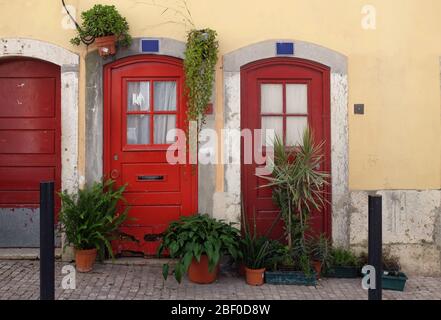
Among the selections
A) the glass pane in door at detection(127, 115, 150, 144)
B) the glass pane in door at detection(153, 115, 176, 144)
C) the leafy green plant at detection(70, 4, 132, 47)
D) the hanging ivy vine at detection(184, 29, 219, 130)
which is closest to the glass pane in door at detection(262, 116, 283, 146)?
the hanging ivy vine at detection(184, 29, 219, 130)

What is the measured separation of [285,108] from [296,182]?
104 cm

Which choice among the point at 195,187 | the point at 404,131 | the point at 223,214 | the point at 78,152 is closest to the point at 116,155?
the point at 78,152

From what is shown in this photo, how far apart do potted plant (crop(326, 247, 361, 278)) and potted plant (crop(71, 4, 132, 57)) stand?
3.53 meters

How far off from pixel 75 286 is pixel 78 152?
1.60 meters

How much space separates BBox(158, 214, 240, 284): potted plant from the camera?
16.4 feet

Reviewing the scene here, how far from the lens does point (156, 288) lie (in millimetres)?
5152

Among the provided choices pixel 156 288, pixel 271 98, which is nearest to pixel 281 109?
pixel 271 98

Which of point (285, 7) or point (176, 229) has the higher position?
point (285, 7)

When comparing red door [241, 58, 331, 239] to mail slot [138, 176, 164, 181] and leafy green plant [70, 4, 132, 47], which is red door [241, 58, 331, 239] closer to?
mail slot [138, 176, 164, 181]
